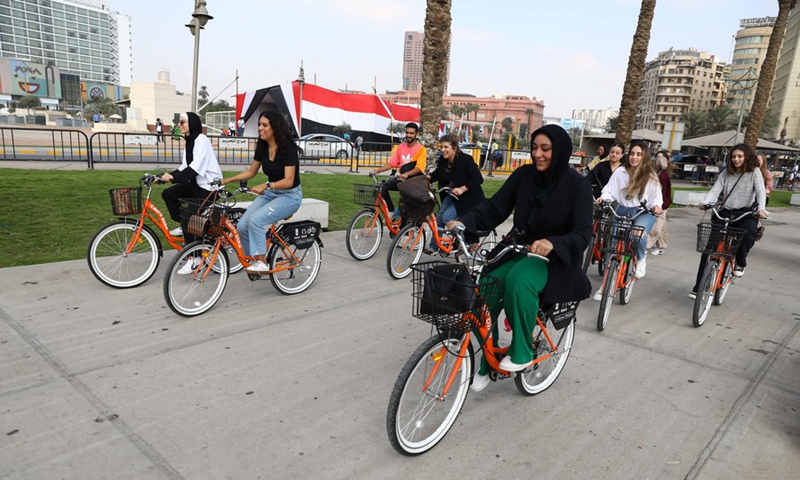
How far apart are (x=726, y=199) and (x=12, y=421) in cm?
680

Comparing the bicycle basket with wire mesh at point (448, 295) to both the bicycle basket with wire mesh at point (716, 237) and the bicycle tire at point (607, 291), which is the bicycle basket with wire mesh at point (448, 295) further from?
the bicycle basket with wire mesh at point (716, 237)

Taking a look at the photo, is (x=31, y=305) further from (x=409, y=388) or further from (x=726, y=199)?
(x=726, y=199)

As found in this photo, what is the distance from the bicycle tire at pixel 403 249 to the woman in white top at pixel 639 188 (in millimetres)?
2282

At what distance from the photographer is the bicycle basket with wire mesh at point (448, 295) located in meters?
2.71

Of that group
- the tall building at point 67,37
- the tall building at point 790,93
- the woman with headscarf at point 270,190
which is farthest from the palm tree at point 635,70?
the tall building at point 67,37

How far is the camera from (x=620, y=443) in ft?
10.8

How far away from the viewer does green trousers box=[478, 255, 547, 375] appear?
313cm

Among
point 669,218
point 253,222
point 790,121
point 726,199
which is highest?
point 790,121

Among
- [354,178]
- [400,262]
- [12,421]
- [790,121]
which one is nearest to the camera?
[12,421]

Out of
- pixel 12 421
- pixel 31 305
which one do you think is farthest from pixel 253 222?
pixel 12 421

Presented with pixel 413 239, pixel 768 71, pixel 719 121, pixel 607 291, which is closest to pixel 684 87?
pixel 719 121

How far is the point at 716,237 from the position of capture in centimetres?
563

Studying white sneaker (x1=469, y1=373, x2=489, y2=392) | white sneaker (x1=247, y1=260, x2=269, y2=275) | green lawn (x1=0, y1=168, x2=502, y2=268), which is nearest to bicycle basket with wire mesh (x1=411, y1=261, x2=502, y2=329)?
white sneaker (x1=469, y1=373, x2=489, y2=392)

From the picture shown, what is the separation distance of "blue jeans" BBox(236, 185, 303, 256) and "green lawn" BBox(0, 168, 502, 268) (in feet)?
8.50
